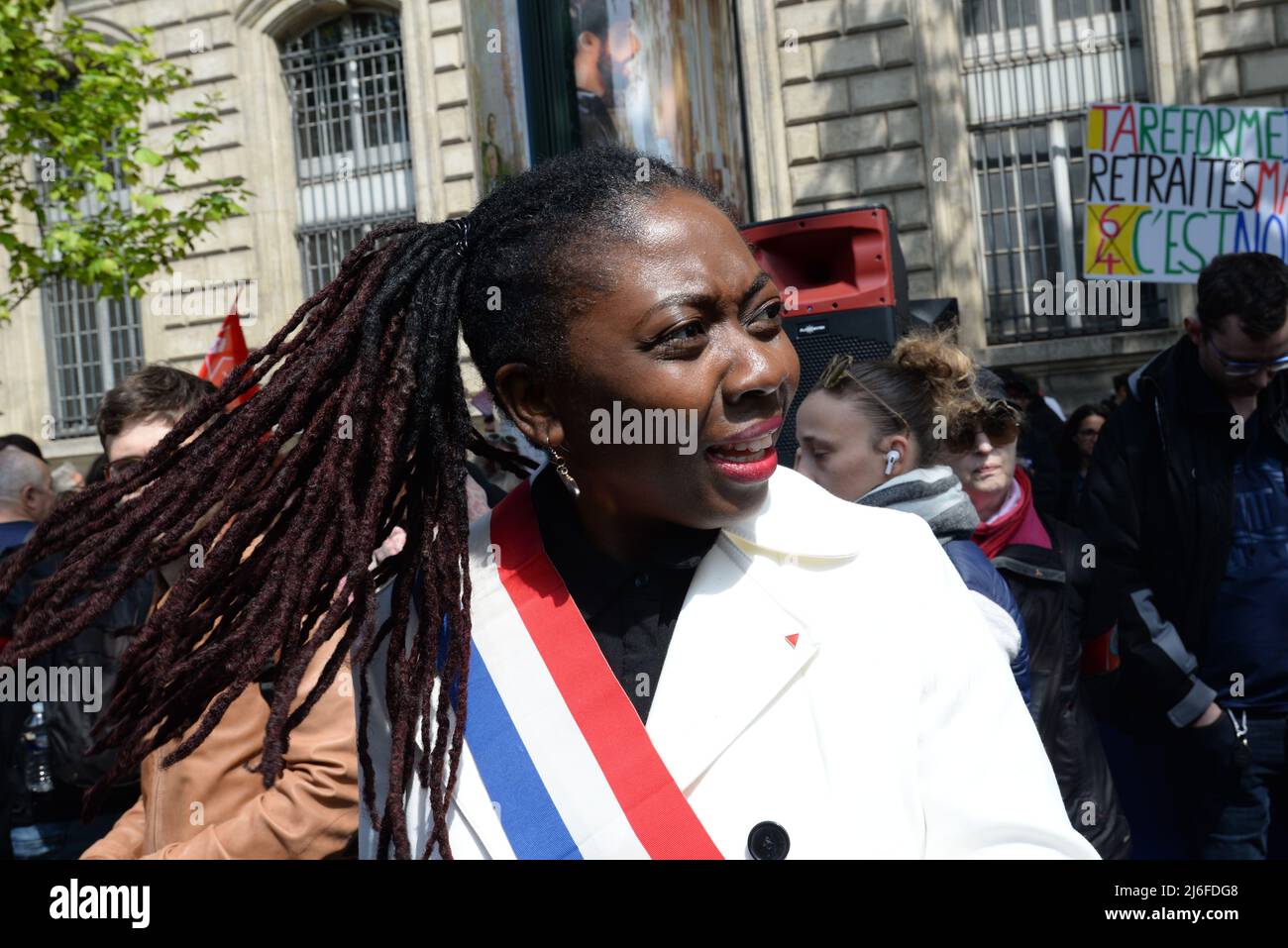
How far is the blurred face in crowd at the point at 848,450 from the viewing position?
3068 millimetres

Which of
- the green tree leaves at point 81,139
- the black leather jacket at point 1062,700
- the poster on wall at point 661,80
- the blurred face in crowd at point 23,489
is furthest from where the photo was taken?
the green tree leaves at point 81,139

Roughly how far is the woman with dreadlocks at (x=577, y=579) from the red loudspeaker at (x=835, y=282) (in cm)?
193

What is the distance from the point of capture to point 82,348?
16531 millimetres

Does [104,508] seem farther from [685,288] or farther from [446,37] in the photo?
[446,37]

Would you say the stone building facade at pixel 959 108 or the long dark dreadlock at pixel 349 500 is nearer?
the long dark dreadlock at pixel 349 500

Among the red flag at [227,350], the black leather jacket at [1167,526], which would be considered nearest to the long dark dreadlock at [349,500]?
the black leather jacket at [1167,526]

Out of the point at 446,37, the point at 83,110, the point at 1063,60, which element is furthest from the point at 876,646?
the point at 446,37

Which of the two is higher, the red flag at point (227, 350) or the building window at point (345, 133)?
the building window at point (345, 133)

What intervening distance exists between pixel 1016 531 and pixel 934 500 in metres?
0.78

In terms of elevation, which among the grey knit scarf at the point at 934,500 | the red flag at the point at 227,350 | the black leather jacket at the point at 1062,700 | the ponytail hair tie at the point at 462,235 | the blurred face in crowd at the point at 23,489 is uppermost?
the red flag at the point at 227,350

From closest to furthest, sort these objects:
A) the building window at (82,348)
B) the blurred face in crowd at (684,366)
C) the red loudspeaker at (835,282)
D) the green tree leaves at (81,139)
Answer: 1. the blurred face in crowd at (684,366)
2. the red loudspeaker at (835,282)
3. the green tree leaves at (81,139)
4. the building window at (82,348)

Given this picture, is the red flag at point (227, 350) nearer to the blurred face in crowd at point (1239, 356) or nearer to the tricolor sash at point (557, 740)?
the blurred face in crowd at point (1239, 356)

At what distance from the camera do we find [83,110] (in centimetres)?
976

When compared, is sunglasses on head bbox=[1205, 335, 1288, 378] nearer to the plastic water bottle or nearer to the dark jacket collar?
the dark jacket collar
